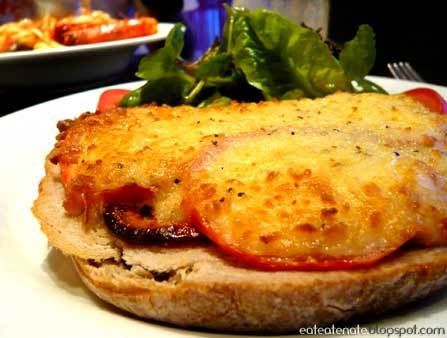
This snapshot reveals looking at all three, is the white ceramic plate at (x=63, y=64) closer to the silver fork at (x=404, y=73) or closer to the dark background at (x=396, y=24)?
the silver fork at (x=404, y=73)

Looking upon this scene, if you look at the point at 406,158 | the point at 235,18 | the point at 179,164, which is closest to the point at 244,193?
the point at 179,164

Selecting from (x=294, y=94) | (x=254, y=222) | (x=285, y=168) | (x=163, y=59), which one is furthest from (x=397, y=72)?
(x=254, y=222)

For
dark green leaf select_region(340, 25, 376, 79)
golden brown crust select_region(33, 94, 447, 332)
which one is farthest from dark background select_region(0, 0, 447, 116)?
golden brown crust select_region(33, 94, 447, 332)

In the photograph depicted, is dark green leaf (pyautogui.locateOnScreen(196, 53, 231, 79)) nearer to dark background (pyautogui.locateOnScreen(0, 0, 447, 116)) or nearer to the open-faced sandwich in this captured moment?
the open-faced sandwich

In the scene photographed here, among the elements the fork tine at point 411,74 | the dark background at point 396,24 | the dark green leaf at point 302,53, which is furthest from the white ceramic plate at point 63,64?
the dark background at point 396,24

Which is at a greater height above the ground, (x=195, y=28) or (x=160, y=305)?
(x=160, y=305)

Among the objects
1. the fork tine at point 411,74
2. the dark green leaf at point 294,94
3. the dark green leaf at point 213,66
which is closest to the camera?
the dark green leaf at point 294,94

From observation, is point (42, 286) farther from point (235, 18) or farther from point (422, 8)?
point (422, 8)
